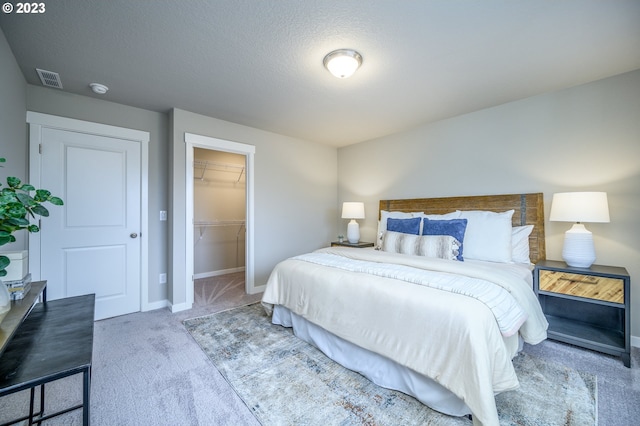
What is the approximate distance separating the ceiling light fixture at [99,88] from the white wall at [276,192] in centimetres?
65

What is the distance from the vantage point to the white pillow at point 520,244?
107 inches

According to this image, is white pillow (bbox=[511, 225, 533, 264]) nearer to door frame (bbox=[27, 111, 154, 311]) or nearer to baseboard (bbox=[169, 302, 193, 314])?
baseboard (bbox=[169, 302, 193, 314])

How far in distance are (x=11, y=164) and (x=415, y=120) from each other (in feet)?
13.3

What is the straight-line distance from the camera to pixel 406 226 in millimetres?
3238

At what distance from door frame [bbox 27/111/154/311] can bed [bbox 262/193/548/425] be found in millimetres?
1641

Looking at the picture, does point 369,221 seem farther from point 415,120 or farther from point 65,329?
point 65,329

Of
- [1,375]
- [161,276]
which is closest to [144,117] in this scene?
[161,276]

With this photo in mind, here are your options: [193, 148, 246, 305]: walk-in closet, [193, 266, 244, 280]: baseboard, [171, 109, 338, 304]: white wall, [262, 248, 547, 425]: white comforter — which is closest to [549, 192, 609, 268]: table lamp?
[262, 248, 547, 425]: white comforter

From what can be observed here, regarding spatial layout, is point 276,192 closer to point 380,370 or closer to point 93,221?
point 93,221

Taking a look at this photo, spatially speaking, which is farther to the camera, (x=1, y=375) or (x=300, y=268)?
(x=300, y=268)

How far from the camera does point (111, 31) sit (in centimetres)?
183

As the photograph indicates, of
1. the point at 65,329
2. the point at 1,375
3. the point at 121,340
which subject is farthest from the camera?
the point at 121,340

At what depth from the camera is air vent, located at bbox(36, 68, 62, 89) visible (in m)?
2.34

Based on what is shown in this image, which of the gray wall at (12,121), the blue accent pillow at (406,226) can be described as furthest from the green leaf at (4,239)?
the blue accent pillow at (406,226)
